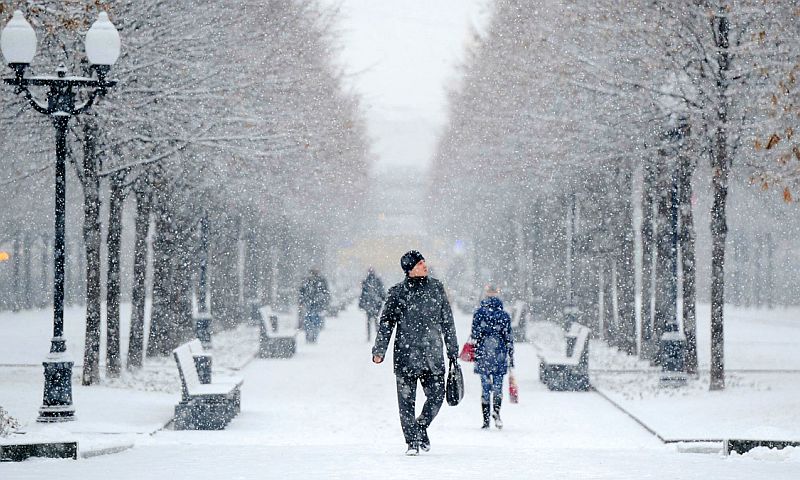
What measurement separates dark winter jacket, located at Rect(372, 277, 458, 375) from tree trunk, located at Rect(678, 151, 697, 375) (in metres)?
12.5

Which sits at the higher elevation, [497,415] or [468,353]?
[468,353]

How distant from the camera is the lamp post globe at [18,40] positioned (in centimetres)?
1537

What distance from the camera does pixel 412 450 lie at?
39.9 feet

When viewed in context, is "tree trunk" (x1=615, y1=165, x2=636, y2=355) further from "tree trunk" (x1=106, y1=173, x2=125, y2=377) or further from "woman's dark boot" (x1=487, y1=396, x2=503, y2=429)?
"woman's dark boot" (x1=487, y1=396, x2=503, y2=429)

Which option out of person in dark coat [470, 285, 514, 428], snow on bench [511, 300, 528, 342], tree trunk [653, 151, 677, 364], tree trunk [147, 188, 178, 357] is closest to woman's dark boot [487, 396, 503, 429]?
person in dark coat [470, 285, 514, 428]

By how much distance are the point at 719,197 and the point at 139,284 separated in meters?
11.4

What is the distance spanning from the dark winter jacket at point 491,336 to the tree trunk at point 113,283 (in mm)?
8639

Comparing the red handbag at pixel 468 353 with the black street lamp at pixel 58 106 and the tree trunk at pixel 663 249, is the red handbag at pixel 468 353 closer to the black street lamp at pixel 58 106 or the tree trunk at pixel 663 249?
the black street lamp at pixel 58 106

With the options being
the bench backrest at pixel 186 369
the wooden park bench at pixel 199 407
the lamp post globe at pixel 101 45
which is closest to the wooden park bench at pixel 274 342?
the bench backrest at pixel 186 369

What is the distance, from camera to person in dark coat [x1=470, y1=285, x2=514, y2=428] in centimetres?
1650

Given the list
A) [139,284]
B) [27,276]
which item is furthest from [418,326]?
[27,276]

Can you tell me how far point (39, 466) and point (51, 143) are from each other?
14024mm

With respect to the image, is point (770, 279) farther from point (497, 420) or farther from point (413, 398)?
point (413, 398)

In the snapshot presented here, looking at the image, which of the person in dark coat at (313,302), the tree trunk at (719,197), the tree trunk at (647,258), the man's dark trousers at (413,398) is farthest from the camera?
the person in dark coat at (313,302)
